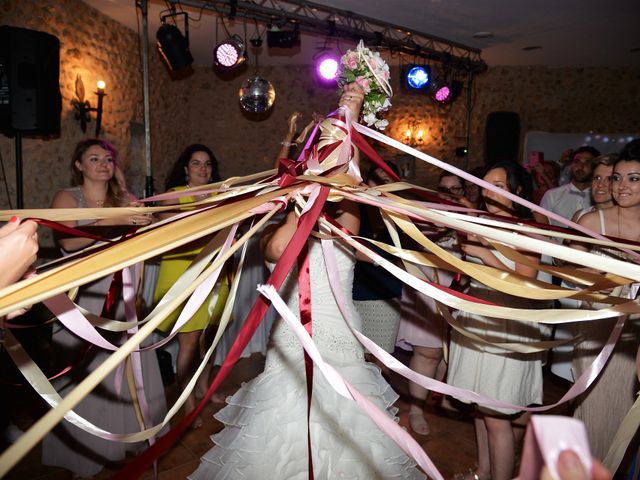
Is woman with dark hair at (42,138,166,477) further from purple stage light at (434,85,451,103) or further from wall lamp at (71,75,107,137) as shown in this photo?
purple stage light at (434,85,451,103)

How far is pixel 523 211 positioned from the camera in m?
2.20

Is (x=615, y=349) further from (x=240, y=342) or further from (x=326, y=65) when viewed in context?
A: (x=326, y=65)

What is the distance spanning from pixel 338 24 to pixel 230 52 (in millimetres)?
1580

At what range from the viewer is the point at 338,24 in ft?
20.3

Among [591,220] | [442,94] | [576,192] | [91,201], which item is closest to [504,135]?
[442,94]

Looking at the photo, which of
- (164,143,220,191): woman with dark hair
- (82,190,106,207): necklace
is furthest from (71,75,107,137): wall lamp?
(82,190,106,207): necklace

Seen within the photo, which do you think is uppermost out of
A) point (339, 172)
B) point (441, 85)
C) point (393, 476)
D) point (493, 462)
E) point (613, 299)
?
point (441, 85)

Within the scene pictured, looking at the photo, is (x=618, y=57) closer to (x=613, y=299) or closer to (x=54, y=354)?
(x=613, y=299)

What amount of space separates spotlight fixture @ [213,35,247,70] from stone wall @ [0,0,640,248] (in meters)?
1.60

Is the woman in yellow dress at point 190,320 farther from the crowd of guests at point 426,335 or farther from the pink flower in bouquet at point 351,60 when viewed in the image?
the pink flower in bouquet at point 351,60

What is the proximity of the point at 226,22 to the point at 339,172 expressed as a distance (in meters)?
5.82

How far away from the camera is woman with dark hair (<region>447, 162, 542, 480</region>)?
6.49 feet

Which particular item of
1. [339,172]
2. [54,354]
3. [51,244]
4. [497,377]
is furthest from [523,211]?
[51,244]

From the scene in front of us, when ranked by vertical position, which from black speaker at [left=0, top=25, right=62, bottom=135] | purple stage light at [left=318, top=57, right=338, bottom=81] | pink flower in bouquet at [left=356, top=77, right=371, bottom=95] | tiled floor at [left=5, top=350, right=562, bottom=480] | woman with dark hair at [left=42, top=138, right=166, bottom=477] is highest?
purple stage light at [left=318, top=57, right=338, bottom=81]
